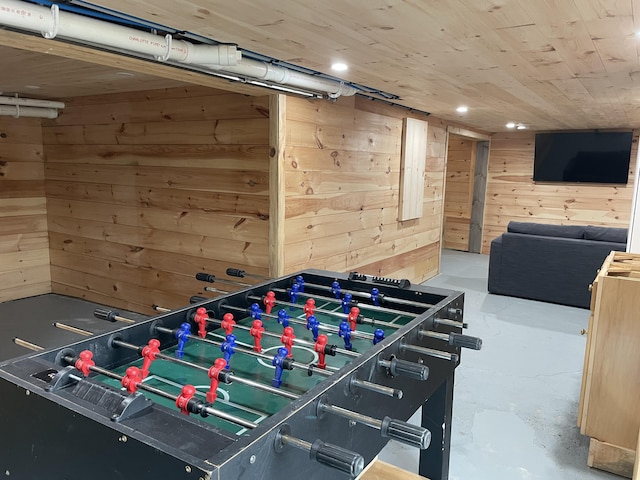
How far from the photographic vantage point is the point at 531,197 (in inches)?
298

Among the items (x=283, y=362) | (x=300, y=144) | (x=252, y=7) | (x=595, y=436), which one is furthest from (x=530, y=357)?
(x=252, y=7)

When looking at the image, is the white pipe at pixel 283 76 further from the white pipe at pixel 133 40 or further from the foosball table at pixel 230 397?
the foosball table at pixel 230 397

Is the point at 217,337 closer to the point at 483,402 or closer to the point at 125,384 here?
the point at 125,384

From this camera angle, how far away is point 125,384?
1.21m

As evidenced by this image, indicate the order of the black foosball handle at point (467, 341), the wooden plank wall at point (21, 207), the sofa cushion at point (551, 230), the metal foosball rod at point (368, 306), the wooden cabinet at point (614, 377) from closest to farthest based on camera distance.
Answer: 1. the black foosball handle at point (467, 341)
2. the metal foosball rod at point (368, 306)
3. the wooden cabinet at point (614, 377)
4. the wooden plank wall at point (21, 207)
5. the sofa cushion at point (551, 230)

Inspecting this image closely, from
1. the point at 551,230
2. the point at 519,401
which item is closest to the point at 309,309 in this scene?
the point at 519,401

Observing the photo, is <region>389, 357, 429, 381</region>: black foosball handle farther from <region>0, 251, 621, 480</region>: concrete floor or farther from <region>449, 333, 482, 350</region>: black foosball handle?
<region>0, 251, 621, 480</region>: concrete floor

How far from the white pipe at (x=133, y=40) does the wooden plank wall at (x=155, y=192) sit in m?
0.73

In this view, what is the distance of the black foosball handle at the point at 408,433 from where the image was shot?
1.04 m

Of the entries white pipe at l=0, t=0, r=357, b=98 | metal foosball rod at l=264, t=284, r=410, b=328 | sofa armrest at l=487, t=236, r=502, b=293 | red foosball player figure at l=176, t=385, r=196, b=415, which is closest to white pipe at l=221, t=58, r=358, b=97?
white pipe at l=0, t=0, r=357, b=98

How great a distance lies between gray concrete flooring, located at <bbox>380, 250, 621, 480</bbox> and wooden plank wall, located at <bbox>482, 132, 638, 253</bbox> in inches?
113

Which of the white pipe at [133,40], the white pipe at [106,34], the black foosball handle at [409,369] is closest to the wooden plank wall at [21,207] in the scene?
the white pipe at [133,40]

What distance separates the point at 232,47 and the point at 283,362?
1605 millimetres

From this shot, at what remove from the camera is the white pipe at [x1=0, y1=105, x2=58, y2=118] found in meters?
4.37
